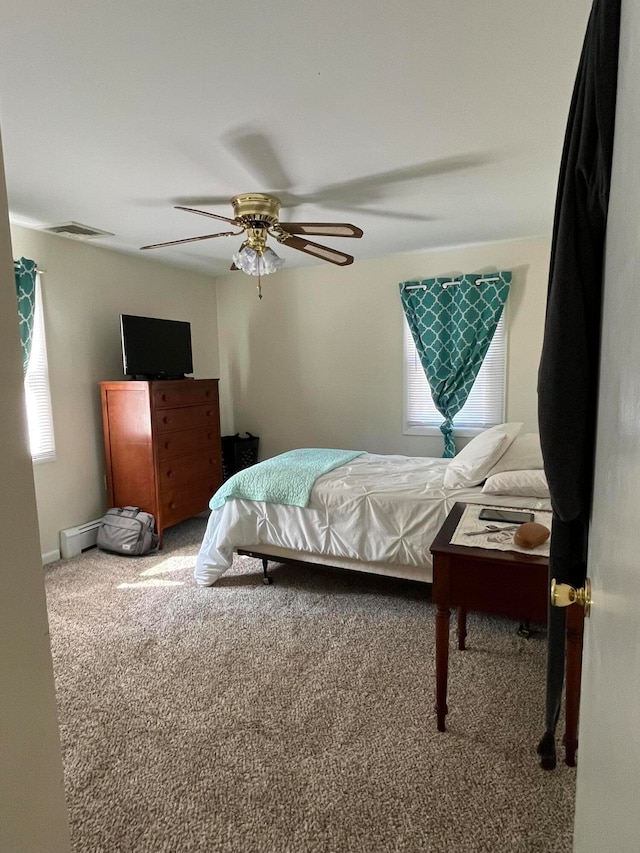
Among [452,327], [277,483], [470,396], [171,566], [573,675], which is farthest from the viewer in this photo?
[470,396]

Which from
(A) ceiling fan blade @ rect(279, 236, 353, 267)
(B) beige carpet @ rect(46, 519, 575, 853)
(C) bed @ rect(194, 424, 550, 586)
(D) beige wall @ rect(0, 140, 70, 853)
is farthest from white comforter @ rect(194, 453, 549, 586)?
(D) beige wall @ rect(0, 140, 70, 853)

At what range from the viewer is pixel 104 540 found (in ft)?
12.0

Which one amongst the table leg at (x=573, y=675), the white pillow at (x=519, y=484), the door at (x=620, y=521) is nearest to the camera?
the door at (x=620, y=521)

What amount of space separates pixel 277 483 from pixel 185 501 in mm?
1463

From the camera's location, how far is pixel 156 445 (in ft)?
11.9

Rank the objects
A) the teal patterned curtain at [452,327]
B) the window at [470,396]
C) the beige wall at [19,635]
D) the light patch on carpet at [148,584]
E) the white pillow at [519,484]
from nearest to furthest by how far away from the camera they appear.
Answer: the beige wall at [19,635]
the white pillow at [519,484]
the light patch on carpet at [148,584]
the teal patterned curtain at [452,327]
the window at [470,396]

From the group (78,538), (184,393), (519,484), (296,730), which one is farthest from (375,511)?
(78,538)

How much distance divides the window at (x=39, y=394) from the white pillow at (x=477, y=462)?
2928 millimetres

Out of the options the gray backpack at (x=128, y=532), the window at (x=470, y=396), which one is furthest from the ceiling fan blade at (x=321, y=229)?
the gray backpack at (x=128, y=532)

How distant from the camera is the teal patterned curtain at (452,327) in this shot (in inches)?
155

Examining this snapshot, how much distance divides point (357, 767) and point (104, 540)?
9.11ft

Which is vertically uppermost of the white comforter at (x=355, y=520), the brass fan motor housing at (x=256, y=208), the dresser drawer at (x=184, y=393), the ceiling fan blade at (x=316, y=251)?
the brass fan motor housing at (x=256, y=208)

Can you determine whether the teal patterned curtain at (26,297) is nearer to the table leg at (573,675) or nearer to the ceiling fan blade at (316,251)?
the ceiling fan blade at (316,251)

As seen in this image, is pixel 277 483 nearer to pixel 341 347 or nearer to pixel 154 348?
pixel 154 348
